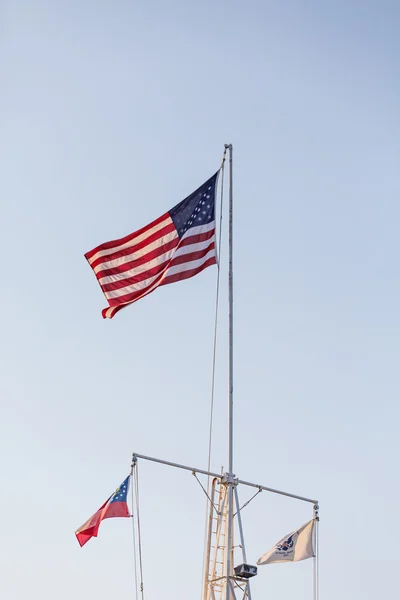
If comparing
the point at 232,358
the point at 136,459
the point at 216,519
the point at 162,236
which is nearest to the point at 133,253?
the point at 162,236

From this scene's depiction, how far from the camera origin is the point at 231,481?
25.4 metres

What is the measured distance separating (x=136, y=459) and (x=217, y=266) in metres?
6.31

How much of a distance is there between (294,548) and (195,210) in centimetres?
1059

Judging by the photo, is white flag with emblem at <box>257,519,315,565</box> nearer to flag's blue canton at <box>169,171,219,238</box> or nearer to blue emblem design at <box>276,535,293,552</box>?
blue emblem design at <box>276,535,293,552</box>

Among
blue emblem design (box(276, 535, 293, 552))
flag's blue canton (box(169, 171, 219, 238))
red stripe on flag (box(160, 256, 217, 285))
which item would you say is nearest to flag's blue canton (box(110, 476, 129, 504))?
blue emblem design (box(276, 535, 293, 552))

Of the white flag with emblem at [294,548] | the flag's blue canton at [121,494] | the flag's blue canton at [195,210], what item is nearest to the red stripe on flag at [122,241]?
the flag's blue canton at [195,210]

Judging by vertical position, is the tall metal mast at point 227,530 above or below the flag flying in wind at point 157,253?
below

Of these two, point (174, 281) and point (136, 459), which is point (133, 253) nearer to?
point (174, 281)

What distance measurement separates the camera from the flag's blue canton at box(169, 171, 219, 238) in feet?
90.6

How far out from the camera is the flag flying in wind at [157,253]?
26.9 meters

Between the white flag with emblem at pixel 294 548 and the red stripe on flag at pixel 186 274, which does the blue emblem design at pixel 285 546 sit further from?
the red stripe on flag at pixel 186 274

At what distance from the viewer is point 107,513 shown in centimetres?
2475

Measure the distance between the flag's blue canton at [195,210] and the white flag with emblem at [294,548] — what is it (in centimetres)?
960

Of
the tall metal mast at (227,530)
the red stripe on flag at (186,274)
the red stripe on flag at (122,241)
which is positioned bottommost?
the tall metal mast at (227,530)
